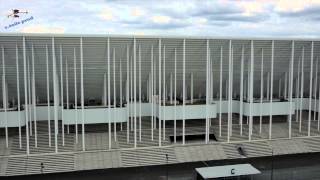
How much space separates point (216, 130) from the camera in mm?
39906

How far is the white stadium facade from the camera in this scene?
109 feet

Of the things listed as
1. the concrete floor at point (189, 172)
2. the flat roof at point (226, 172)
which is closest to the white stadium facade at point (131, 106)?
the concrete floor at point (189, 172)

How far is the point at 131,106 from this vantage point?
3744cm

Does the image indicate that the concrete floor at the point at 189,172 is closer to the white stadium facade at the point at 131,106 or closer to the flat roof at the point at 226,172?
the white stadium facade at the point at 131,106

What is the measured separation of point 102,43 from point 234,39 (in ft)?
42.3

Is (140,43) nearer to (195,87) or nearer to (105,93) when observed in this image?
(105,93)

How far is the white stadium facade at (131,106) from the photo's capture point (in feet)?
109

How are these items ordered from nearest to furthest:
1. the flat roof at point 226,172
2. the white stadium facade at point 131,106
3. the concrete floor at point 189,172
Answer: the flat roof at point 226,172 → the concrete floor at point 189,172 → the white stadium facade at point 131,106

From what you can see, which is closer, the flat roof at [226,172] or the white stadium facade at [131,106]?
the flat roof at [226,172]

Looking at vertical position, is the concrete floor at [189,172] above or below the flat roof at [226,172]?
below

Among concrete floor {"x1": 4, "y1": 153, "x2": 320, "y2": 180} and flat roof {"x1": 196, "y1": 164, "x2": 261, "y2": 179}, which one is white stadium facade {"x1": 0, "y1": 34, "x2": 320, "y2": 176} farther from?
flat roof {"x1": 196, "y1": 164, "x2": 261, "y2": 179}

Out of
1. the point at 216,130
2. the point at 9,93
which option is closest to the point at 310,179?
the point at 216,130

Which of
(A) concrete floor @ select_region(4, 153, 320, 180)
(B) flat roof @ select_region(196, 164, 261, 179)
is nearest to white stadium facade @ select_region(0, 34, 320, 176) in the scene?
(A) concrete floor @ select_region(4, 153, 320, 180)

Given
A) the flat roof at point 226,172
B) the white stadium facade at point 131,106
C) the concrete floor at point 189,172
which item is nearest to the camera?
the flat roof at point 226,172
